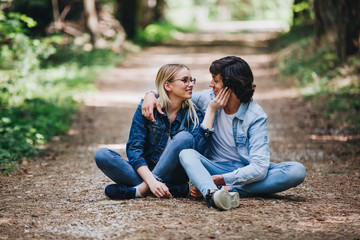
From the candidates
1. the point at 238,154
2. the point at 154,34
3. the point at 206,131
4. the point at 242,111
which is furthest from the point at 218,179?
the point at 154,34

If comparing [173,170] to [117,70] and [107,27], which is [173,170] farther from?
[107,27]

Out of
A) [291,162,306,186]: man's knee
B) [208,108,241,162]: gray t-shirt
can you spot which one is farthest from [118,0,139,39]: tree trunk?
[291,162,306,186]: man's knee

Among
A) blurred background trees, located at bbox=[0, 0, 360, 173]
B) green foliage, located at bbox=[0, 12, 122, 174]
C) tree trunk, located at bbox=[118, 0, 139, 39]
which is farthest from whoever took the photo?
tree trunk, located at bbox=[118, 0, 139, 39]

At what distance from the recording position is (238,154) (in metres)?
4.18

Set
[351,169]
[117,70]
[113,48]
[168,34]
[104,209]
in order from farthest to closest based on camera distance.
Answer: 1. [168,34]
2. [113,48]
3. [117,70]
4. [351,169]
5. [104,209]

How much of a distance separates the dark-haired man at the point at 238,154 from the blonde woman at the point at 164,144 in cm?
16

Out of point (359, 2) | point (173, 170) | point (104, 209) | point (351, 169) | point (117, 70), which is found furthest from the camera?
point (117, 70)

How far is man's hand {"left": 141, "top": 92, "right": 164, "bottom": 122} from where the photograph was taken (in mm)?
4117

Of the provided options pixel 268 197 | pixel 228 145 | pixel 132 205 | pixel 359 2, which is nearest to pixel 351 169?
pixel 268 197

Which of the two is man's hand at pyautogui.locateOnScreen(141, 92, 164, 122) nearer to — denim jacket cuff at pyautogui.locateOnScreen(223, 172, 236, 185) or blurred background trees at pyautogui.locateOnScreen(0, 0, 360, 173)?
denim jacket cuff at pyautogui.locateOnScreen(223, 172, 236, 185)

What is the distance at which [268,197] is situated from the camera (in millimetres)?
4242

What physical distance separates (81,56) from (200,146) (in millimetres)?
14138

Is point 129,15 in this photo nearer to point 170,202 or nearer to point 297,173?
point 170,202

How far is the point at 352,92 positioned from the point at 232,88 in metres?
6.53
